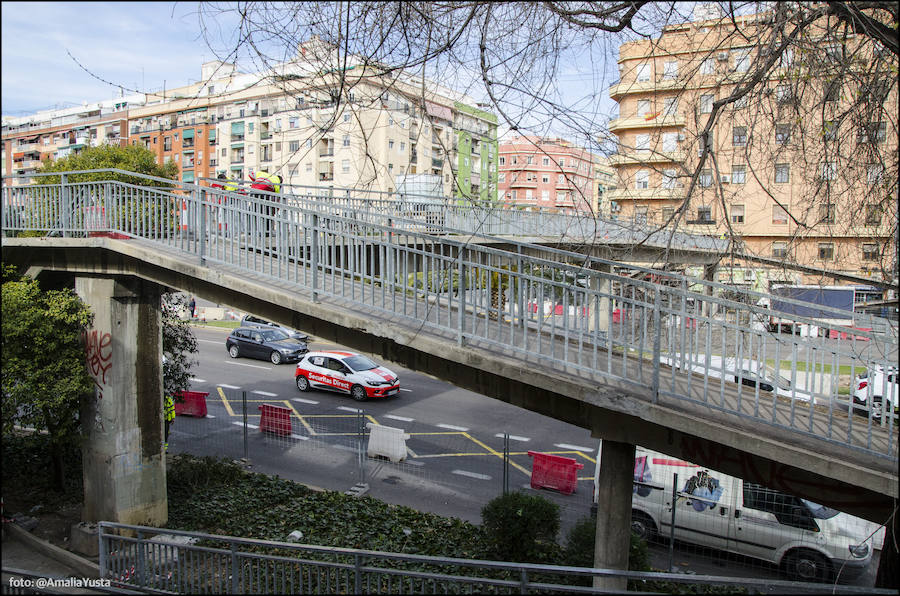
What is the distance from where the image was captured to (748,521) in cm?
912

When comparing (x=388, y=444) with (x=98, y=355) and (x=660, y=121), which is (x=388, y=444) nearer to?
(x=98, y=355)

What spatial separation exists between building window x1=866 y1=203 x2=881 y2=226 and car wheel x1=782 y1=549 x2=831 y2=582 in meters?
4.90

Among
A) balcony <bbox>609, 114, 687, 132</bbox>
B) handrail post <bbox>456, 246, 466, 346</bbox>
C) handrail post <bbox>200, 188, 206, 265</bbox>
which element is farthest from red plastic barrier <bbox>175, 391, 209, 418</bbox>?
balcony <bbox>609, 114, 687, 132</bbox>

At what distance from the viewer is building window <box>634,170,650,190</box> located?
22.5ft

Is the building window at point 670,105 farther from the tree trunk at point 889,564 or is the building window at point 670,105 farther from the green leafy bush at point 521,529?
the green leafy bush at point 521,529

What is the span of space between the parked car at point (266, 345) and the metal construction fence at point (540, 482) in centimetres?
523

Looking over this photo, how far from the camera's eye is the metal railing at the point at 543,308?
16.7ft

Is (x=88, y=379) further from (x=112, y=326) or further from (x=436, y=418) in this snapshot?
(x=436, y=418)

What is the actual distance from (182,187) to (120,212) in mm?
1421

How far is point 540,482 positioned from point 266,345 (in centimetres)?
1620

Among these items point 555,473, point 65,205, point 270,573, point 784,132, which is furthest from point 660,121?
point 65,205

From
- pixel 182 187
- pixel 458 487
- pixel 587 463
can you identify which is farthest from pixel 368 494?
pixel 182 187

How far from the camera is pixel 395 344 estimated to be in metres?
6.75

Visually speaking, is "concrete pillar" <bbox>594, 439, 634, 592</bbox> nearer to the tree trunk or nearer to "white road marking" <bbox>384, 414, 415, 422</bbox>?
the tree trunk
